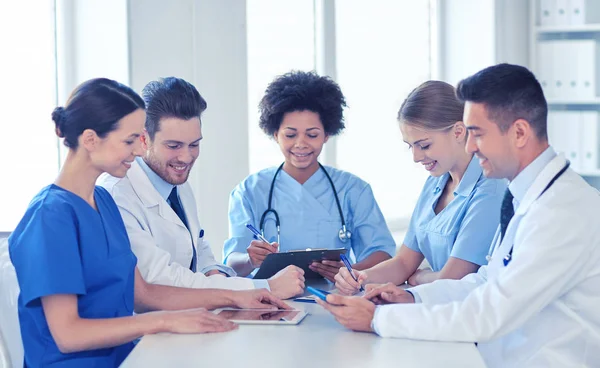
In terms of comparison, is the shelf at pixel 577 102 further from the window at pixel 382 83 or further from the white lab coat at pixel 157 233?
the white lab coat at pixel 157 233

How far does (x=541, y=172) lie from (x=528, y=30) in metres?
2.91

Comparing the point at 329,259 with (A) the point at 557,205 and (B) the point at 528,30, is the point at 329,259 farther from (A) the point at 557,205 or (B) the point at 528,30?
(B) the point at 528,30

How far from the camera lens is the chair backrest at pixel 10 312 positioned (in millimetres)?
1978

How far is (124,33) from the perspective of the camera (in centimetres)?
311

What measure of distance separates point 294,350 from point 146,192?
0.92 m

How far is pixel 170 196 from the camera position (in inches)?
103

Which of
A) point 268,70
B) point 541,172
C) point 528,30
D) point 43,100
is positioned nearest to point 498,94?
point 541,172

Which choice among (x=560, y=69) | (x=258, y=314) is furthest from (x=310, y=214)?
(x=560, y=69)

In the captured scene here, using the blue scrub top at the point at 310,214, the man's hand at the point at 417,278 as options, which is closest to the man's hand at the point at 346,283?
the man's hand at the point at 417,278

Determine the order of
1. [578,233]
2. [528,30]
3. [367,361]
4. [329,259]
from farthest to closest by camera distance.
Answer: [528,30]
[329,259]
[578,233]
[367,361]

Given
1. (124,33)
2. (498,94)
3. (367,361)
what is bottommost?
(367,361)

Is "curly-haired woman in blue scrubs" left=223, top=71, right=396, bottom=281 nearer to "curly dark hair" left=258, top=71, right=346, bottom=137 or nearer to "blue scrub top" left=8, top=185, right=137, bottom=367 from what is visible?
"curly dark hair" left=258, top=71, right=346, bottom=137

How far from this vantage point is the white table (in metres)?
1.58

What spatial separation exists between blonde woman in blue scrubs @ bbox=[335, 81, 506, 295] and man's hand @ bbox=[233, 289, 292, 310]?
0.26 meters
